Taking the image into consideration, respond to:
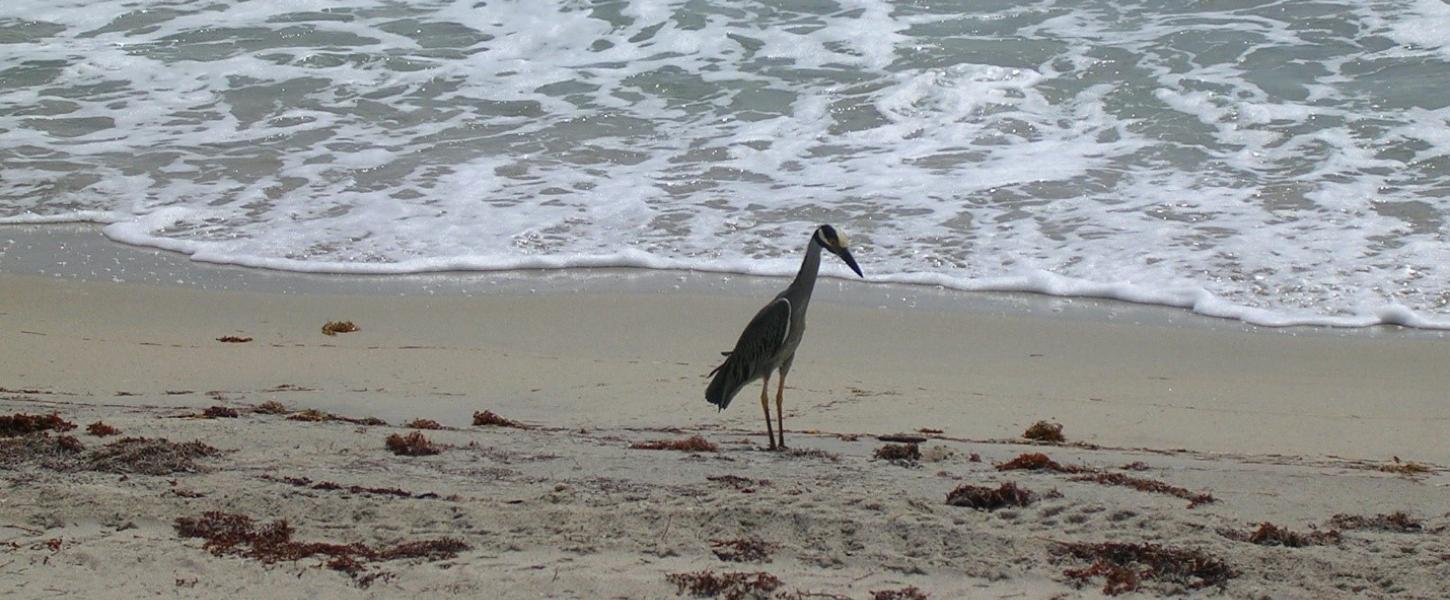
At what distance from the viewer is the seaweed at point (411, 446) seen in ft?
15.1

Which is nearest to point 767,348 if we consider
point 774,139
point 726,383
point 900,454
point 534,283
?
point 726,383

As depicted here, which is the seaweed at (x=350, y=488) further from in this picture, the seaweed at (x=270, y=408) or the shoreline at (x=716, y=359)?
the shoreline at (x=716, y=359)

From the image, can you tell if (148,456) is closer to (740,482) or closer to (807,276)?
(740,482)

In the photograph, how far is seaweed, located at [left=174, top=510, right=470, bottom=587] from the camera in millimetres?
3629

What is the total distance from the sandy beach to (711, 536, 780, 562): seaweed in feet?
0.09

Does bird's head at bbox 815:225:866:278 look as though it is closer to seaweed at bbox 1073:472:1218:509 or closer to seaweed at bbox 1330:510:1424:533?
seaweed at bbox 1073:472:1218:509

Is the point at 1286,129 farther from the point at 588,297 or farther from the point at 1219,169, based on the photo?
the point at 588,297

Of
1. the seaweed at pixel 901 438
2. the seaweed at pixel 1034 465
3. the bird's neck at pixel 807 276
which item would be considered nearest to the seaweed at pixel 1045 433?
the seaweed at pixel 901 438

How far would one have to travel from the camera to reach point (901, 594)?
3.47m

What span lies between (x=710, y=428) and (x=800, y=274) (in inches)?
26.4

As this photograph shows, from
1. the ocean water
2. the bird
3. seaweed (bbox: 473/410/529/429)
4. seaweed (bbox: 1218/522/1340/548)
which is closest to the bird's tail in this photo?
the bird

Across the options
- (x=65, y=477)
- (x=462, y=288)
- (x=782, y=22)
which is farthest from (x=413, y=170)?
(x=65, y=477)

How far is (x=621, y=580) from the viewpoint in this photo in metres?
3.53

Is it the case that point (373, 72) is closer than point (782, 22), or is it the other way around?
point (373, 72)
